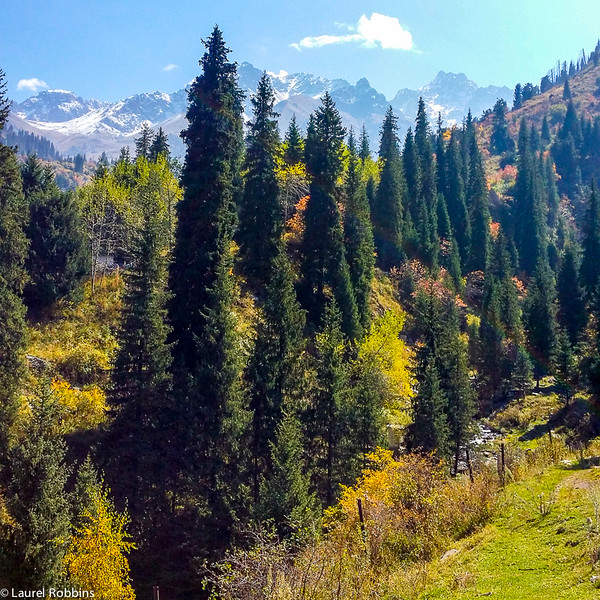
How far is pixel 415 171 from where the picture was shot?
81375 mm

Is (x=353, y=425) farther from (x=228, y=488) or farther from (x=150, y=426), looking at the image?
(x=150, y=426)

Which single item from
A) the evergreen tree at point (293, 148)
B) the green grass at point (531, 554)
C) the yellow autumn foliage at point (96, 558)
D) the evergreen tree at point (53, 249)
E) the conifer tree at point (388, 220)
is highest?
the evergreen tree at point (293, 148)

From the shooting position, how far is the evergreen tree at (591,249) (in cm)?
6788

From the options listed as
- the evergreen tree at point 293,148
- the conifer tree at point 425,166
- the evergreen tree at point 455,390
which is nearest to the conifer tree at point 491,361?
the evergreen tree at point 455,390

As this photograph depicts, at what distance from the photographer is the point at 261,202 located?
4406cm

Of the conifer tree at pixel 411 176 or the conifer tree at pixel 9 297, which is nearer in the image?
the conifer tree at pixel 9 297

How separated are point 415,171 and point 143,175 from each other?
47255 mm

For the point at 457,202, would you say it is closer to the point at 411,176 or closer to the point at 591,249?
the point at 411,176

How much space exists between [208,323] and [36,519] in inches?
546

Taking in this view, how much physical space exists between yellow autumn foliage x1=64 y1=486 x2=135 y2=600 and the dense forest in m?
0.08

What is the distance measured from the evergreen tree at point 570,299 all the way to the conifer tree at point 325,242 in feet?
121

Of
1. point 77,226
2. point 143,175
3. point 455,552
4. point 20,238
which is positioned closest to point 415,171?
point 143,175

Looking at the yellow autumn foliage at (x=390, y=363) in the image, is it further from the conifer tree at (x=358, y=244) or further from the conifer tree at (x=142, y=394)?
the conifer tree at (x=142, y=394)

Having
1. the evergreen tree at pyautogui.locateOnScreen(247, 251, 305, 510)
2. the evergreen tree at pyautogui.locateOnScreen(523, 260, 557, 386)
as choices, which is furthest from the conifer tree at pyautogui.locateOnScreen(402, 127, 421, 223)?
the evergreen tree at pyautogui.locateOnScreen(247, 251, 305, 510)
